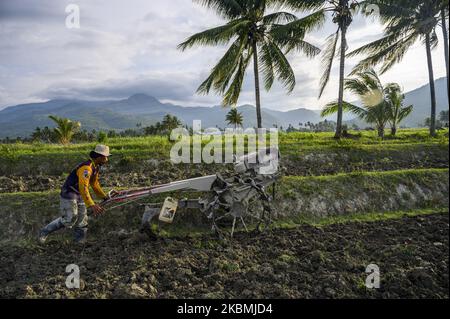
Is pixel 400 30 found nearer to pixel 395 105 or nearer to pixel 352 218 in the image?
pixel 395 105

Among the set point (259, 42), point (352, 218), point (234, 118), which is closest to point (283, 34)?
point (259, 42)

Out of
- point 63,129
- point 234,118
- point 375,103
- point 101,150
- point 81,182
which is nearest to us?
point 81,182

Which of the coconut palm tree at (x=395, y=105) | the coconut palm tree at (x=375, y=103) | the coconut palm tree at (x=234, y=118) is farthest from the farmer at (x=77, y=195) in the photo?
the coconut palm tree at (x=234, y=118)

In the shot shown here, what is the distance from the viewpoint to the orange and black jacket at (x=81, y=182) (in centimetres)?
598

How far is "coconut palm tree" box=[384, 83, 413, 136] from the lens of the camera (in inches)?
740

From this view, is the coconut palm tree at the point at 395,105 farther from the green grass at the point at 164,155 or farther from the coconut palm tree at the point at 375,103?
the green grass at the point at 164,155

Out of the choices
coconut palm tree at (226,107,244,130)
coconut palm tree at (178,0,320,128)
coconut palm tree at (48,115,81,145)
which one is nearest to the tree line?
coconut palm tree at (178,0,320,128)

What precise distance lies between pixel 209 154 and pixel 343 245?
560cm

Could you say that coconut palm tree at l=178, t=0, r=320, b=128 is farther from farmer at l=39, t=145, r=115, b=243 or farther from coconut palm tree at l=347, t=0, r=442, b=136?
farmer at l=39, t=145, r=115, b=243

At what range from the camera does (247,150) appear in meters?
11.6

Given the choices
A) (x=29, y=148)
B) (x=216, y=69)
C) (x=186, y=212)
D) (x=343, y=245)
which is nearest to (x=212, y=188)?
(x=186, y=212)

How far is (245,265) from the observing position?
5.61m

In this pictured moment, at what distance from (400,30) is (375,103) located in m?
3.52
